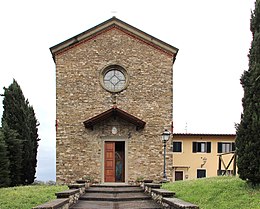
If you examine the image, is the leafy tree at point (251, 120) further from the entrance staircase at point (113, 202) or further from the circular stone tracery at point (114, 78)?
the circular stone tracery at point (114, 78)

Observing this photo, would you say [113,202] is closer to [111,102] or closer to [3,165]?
[3,165]

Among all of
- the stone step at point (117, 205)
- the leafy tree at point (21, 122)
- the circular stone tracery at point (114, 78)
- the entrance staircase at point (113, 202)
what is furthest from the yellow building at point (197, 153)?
the stone step at point (117, 205)

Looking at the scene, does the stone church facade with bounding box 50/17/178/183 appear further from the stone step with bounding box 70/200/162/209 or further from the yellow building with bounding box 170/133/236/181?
the stone step with bounding box 70/200/162/209

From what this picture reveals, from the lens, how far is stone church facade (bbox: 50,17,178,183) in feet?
67.4

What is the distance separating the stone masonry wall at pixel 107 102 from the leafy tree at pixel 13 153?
8.41 feet

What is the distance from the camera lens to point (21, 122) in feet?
79.6

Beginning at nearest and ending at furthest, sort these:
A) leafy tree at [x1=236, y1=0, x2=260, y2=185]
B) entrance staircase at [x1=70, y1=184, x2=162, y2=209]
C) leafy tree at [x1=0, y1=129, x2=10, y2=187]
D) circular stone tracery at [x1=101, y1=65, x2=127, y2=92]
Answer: entrance staircase at [x1=70, y1=184, x2=162, y2=209] → leafy tree at [x1=236, y1=0, x2=260, y2=185] → leafy tree at [x1=0, y1=129, x2=10, y2=187] → circular stone tracery at [x1=101, y1=65, x2=127, y2=92]

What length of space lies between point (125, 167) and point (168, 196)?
1066 cm

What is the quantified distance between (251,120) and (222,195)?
2662 mm

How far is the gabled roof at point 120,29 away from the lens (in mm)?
21484

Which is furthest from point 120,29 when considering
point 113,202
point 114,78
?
point 113,202

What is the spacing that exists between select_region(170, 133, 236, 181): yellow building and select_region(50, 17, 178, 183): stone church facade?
7.62m

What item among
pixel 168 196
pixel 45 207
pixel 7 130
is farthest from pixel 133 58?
pixel 45 207

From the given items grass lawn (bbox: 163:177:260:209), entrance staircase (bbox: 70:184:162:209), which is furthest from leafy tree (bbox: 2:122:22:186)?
grass lawn (bbox: 163:177:260:209)
